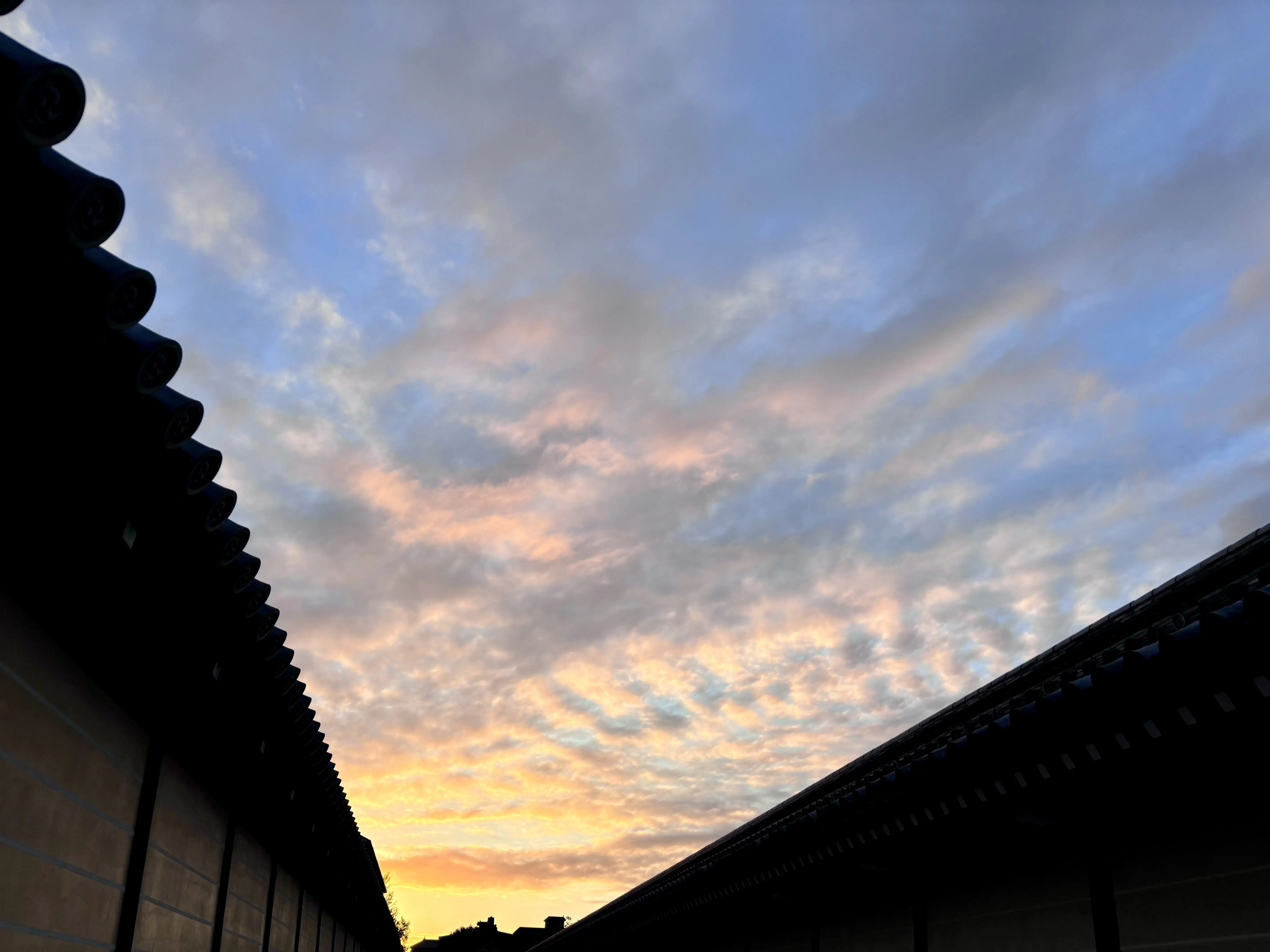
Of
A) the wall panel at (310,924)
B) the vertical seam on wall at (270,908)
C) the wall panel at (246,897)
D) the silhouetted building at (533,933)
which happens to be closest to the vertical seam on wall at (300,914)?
the wall panel at (310,924)

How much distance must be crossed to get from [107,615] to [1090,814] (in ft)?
24.1

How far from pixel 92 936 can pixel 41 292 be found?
5472 millimetres

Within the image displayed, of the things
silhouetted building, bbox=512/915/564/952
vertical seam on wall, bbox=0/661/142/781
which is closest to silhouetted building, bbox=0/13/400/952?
vertical seam on wall, bbox=0/661/142/781

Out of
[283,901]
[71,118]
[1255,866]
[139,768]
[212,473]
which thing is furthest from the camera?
[283,901]

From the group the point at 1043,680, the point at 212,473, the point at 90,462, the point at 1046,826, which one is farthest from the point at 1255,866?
the point at 90,462

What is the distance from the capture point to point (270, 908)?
45.6ft

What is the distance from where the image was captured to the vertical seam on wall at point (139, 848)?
7.54 meters

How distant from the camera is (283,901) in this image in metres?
15.4

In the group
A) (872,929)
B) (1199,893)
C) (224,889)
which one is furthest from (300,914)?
(1199,893)

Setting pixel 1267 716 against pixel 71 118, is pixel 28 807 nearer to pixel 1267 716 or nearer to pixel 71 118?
pixel 71 118

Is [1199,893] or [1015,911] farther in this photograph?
[1015,911]

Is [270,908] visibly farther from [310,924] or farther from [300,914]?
[310,924]

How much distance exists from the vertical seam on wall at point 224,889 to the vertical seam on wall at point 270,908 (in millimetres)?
2667

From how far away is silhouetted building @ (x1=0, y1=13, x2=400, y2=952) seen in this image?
3.61m
